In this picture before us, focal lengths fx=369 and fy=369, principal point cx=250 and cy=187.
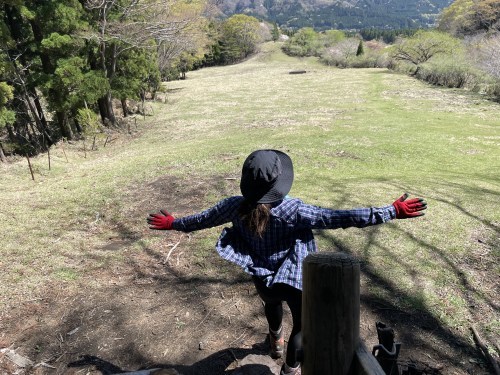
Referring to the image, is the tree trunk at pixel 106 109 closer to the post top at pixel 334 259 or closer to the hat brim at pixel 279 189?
the hat brim at pixel 279 189

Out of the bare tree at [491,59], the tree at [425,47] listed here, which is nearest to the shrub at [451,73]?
the bare tree at [491,59]

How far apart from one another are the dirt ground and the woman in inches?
39.3

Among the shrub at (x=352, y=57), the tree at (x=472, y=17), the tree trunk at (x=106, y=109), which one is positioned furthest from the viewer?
the tree at (x=472, y=17)

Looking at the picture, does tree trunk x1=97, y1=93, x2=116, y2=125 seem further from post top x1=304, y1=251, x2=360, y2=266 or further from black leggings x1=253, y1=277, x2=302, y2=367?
post top x1=304, y1=251, x2=360, y2=266

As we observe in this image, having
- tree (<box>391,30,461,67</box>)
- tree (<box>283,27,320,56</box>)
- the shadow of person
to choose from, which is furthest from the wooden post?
tree (<box>283,27,320,56</box>)

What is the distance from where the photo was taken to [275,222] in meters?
2.32

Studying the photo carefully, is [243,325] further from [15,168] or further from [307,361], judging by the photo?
[15,168]

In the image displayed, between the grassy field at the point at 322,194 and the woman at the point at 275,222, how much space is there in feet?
6.16

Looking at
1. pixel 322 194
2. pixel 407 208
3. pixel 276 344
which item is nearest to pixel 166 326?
pixel 276 344

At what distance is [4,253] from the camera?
524 centimetres

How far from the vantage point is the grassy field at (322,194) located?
4188 millimetres

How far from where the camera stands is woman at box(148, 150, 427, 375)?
2188mm

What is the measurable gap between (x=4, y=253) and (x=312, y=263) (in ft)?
17.2

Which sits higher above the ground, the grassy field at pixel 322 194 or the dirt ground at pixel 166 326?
the dirt ground at pixel 166 326
